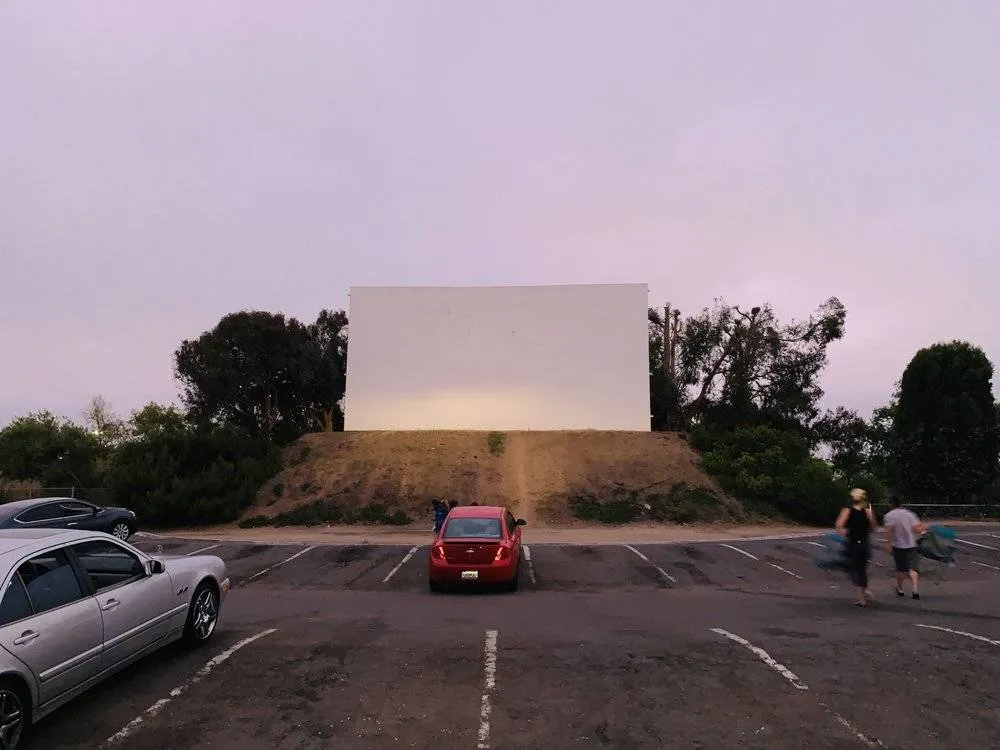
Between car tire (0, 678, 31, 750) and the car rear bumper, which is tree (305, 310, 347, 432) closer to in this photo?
the car rear bumper

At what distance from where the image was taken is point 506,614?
9859 millimetres

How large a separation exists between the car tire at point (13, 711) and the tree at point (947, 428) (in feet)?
116

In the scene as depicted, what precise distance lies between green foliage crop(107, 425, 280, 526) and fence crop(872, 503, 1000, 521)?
82.3 feet

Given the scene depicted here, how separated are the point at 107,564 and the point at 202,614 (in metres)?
1.43

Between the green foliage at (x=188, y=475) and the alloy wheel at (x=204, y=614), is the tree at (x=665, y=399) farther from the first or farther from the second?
the alloy wheel at (x=204, y=614)

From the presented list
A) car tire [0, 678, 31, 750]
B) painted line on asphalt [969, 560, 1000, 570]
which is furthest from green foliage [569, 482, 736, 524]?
car tire [0, 678, 31, 750]

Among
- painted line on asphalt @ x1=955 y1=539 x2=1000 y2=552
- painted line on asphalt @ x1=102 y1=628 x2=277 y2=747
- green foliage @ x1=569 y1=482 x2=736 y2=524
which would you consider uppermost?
green foliage @ x1=569 y1=482 x2=736 y2=524

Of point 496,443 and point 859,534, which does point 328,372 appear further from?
point 859,534

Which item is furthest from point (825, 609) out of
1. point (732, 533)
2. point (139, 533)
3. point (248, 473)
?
point (248, 473)

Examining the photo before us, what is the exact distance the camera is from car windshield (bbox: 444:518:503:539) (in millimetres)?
12516

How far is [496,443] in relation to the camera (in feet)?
109

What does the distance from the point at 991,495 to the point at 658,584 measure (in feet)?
85.5

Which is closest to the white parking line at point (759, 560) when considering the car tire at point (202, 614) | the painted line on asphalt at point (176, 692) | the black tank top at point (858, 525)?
the black tank top at point (858, 525)

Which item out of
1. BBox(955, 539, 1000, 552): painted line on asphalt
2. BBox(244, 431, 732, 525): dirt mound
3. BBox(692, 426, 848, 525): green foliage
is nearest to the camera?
BBox(955, 539, 1000, 552): painted line on asphalt
